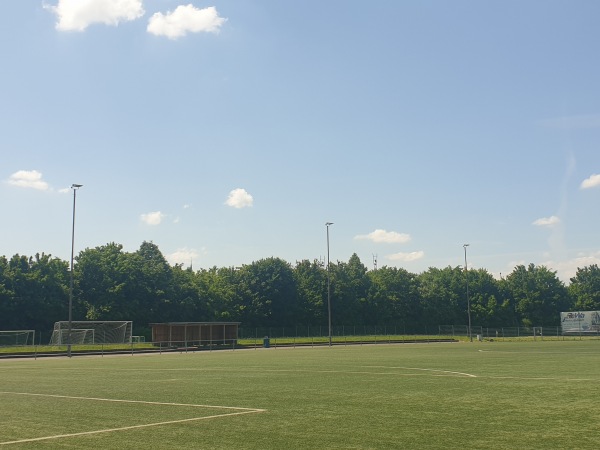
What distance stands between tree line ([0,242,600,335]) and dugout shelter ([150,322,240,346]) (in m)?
23.0

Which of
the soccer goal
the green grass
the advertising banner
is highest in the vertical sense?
the advertising banner

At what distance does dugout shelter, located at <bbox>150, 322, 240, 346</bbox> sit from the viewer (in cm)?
6806

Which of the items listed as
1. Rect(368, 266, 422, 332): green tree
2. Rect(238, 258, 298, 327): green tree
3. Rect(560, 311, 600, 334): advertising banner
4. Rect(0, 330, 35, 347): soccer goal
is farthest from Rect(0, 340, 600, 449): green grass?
Rect(368, 266, 422, 332): green tree

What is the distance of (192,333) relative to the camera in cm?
6931

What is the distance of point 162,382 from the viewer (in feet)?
72.9

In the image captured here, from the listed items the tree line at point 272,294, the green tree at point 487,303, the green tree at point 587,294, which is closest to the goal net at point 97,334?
the tree line at point 272,294

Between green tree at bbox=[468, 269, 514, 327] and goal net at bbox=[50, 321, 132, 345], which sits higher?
green tree at bbox=[468, 269, 514, 327]

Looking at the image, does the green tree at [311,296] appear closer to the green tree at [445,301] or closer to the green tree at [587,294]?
the green tree at [445,301]

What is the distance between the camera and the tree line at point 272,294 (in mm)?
90750

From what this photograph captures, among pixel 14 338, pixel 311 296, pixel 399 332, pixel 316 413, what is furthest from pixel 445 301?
pixel 316 413

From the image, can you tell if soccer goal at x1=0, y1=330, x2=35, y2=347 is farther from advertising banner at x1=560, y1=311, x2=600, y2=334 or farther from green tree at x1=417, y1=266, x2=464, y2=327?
green tree at x1=417, y1=266, x2=464, y2=327

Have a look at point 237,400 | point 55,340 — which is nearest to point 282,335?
point 55,340

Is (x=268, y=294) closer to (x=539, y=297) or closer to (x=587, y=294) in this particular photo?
(x=539, y=297)

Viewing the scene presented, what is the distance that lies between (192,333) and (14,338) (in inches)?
717
